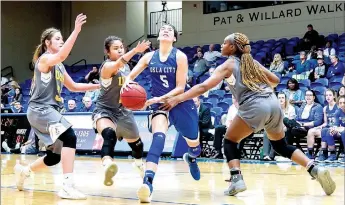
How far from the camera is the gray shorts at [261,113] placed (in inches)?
194

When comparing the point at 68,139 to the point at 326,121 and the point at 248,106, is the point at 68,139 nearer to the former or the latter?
the point at 248,106

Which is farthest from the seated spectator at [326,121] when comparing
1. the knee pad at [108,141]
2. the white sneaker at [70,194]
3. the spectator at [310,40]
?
the white sneaker at [70,194]

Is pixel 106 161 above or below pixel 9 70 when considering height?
below

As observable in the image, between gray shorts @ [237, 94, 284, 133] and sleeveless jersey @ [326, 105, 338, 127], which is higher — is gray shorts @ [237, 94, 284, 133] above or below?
above

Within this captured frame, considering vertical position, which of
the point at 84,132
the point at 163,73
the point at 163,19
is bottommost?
the point at 84,132

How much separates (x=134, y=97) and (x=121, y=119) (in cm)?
83

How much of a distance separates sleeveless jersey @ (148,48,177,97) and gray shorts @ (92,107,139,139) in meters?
0.54

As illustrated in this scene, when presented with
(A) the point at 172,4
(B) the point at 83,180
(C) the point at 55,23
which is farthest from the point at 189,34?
(B) the point at 83,180

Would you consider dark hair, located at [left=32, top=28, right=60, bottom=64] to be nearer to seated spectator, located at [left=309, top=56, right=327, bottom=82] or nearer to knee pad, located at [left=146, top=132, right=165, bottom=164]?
knee pad, located at [left=146, top=132, right=165, bottom=164]

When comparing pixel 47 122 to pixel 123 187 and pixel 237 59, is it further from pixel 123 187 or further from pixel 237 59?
pixel 237 59

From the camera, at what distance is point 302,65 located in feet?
46.5

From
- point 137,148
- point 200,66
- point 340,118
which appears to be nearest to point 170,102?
Result: point 137,148

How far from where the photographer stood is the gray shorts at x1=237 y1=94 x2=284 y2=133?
492cm

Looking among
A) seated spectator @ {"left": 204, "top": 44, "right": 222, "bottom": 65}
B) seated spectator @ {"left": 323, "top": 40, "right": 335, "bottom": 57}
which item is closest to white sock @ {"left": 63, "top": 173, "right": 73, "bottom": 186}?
seated spectator @ {"left": 323, "top": 40, "right": 335, "bottom": 57}
